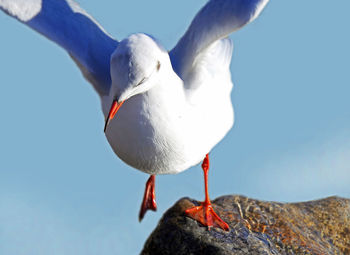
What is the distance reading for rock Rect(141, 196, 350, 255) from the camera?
477 cm

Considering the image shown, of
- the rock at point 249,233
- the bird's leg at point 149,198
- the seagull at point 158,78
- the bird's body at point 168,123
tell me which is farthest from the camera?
the bird's leg at point 149,198

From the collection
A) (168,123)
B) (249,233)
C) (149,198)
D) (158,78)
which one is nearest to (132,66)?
(158,78)

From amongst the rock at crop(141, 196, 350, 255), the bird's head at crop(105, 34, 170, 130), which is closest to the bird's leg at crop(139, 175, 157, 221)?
the rock at crop(141, 196, 350, 255)

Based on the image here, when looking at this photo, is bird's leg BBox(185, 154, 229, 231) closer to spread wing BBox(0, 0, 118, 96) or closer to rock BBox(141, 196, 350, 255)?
rock BBox(141, 196, 350, 255)

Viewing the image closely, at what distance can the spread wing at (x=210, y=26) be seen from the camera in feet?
A: 12.0

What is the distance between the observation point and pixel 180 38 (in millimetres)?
4273

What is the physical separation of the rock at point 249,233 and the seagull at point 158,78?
0.14 m

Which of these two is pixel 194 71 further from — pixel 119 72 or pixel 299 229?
pixel 299 229

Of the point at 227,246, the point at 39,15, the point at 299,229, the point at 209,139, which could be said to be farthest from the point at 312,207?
the point at 39,15

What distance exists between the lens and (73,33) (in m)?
4.47

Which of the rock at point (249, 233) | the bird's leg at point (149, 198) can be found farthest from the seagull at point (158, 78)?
the bird's leg at point (149, 198)

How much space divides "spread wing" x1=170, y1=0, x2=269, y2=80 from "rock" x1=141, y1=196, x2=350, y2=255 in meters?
1.39

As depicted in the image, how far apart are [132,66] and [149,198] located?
2561 mm

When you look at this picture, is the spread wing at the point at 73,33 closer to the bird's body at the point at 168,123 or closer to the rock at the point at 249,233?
the bird's body at the point at 168,123
